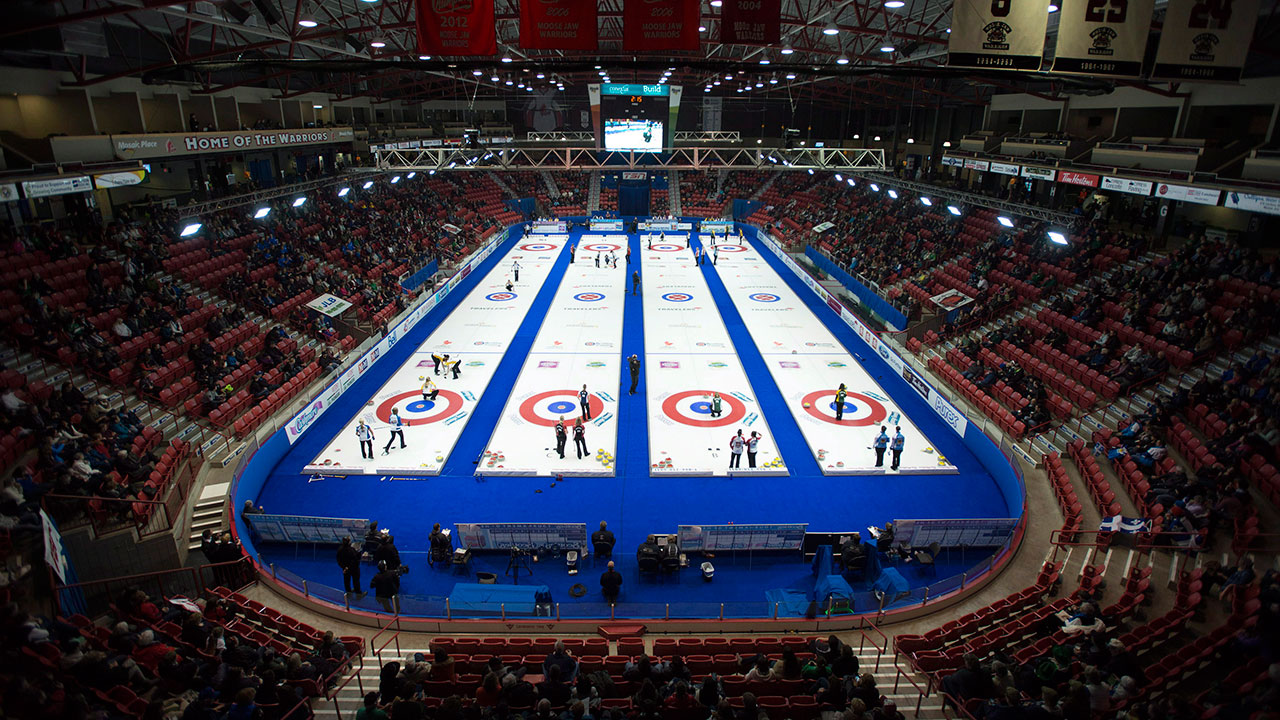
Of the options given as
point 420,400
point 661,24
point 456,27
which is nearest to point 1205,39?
point 661,24

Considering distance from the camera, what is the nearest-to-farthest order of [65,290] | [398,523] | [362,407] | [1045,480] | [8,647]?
[8,647] < [398,523] < [1045,480] < [65,290] < [362,407]

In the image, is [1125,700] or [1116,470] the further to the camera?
[1116,470]

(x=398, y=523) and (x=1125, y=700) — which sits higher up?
(x=1125, y=700)

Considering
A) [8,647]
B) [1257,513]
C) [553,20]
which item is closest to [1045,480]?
[1257,513]

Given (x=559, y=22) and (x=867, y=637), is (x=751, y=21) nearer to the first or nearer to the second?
(x=559, y=22)

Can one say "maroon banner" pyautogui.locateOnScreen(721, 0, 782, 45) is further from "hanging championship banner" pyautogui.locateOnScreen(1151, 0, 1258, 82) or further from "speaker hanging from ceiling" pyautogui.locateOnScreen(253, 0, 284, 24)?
"speaker hanging from ceiling" pyautogui.locateOnScreen(253, 0, 284, 24)

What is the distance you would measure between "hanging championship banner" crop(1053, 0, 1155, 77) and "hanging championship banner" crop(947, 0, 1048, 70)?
1.78 ft

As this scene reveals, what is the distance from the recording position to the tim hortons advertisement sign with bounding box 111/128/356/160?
23828 millimetres

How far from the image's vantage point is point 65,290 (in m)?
20.0

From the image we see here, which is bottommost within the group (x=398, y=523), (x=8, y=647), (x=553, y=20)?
(x=398, y=523)

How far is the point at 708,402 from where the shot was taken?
76.0ft

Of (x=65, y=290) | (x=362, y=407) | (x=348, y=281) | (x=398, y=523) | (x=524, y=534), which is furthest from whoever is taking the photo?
(x=348, y=281)

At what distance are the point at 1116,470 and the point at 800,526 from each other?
879 cm

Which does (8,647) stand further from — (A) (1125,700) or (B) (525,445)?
(A) (1125,700)
